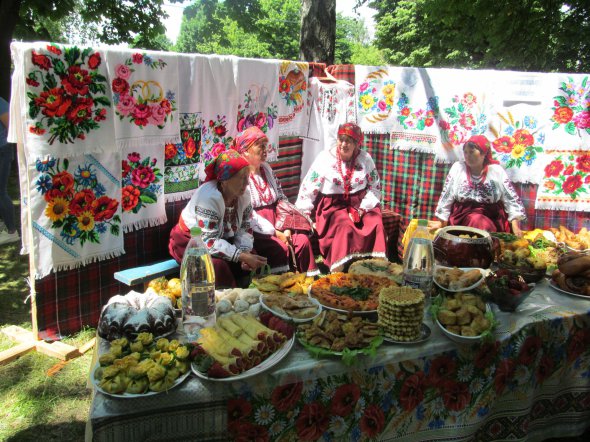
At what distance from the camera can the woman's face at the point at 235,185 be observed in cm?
309

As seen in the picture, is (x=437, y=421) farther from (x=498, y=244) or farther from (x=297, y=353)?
(x=498, y=244)

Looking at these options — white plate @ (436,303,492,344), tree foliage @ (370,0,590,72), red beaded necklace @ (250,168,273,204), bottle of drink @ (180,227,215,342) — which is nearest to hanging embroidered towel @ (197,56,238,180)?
red beaded necklace @ (250,168,273,204)

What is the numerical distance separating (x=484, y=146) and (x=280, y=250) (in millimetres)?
2144

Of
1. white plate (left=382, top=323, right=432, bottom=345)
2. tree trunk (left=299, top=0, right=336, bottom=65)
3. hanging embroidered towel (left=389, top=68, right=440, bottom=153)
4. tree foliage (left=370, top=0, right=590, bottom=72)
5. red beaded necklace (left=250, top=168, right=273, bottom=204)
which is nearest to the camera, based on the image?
white plate (left=382, top=323, right=432, bottom=345)

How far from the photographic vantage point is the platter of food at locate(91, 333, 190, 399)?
59.8 inches

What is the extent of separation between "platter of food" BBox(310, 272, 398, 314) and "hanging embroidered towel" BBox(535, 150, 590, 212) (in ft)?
10.5

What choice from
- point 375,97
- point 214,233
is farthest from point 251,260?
point 375,97

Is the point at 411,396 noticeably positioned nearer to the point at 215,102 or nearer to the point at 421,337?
the point at 421,337

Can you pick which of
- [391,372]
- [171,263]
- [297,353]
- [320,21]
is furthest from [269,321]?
[320,21]

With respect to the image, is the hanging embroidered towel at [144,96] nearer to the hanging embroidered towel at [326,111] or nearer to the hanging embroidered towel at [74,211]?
the hanging embroidered towel at [74,211]

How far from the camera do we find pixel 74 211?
3205 millimetres

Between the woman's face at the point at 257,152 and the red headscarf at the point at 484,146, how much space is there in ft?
6.32

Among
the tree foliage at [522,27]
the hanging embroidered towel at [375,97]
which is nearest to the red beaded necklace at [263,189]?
the hanging embroidered towel at [375,97]

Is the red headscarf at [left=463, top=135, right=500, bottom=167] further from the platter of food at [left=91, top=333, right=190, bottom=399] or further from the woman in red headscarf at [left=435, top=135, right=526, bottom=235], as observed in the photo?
the platter of food at [left=91, top=333, right=190, bottom=399]
